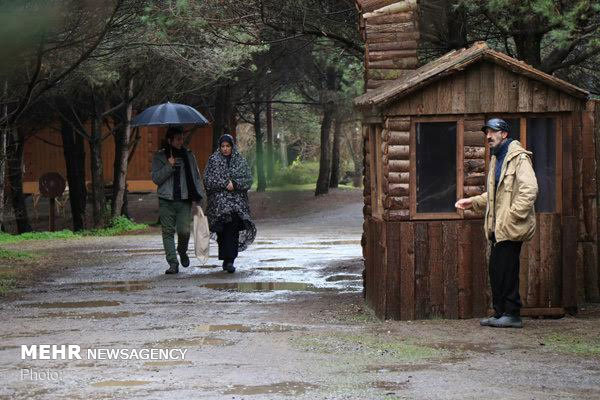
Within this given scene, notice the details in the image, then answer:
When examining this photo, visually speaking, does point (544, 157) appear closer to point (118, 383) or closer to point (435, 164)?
point (435, 164)

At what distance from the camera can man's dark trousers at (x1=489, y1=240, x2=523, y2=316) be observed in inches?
403

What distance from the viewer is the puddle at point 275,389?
7.30 metres

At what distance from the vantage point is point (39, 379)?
25.6ft

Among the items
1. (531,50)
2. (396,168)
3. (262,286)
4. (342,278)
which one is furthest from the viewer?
(342,278)

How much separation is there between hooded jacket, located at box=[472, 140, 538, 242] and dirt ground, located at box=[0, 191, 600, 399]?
0.87 meters

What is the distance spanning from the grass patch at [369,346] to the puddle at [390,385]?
97 centimetres

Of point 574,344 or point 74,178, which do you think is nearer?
point 574,344

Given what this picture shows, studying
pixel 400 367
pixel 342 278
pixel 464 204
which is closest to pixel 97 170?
pixel 342 278

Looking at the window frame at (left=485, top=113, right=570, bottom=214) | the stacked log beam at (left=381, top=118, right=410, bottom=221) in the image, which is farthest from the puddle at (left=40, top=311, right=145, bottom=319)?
the window frame at (left=485, top=113, right=570, bottom=214)

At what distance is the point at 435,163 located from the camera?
10.8m

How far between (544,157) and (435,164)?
105cm

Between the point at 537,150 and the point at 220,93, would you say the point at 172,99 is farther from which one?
the point at 537,150

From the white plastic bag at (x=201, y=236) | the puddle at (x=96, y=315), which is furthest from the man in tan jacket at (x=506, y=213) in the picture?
the white plastic bag at (x=201, y=236)

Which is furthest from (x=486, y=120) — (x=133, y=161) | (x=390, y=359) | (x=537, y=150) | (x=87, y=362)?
(x=133, y=161)
